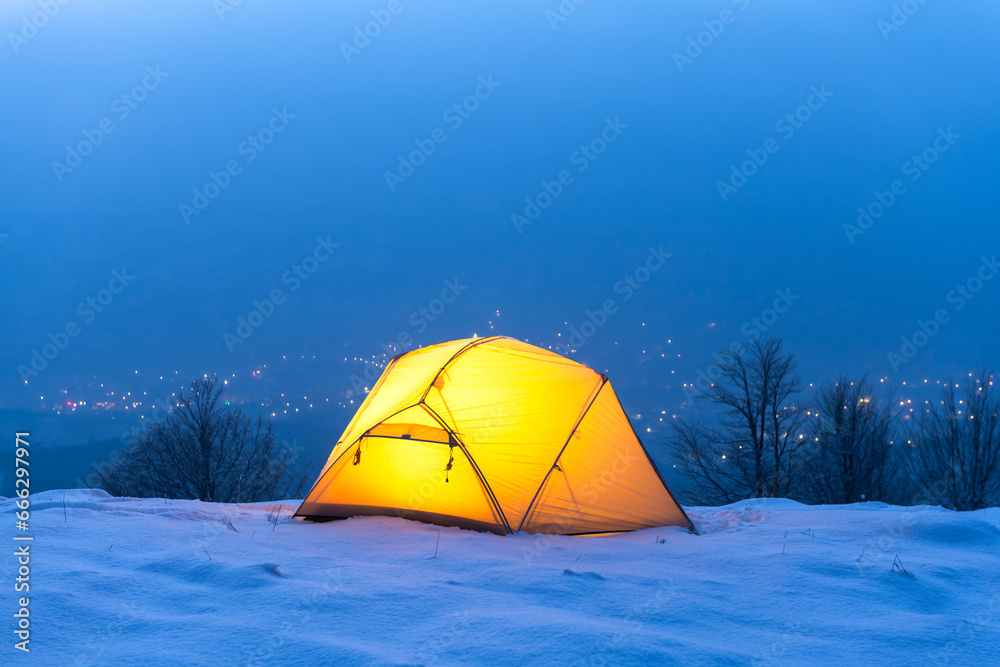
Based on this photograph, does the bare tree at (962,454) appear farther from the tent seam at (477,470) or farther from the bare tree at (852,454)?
the tent seam at (477,470)

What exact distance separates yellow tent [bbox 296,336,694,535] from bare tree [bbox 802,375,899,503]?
67.1 feet

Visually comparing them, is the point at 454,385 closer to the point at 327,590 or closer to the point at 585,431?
the point at 585,431

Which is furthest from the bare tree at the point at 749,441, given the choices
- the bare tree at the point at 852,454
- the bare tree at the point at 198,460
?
the bare tree at the point at 198,460

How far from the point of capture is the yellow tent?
252 inches

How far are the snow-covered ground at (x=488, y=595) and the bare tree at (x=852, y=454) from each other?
20.0 metres

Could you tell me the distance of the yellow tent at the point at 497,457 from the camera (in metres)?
6.39

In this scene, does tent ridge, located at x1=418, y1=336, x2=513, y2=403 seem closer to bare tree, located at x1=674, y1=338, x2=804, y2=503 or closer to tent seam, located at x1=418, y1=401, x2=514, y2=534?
tent seam, located at x1=418, y1=401, x2=514, y2=534

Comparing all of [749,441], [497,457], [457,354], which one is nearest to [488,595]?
[497,457]

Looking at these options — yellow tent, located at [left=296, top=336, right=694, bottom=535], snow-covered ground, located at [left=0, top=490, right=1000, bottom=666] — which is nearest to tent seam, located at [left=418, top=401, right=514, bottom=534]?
A: yellow tent, located at [left=296, top=336, right=694, bottom=535]

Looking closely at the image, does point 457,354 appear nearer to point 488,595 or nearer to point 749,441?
point 488,595

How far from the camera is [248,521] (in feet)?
21.7

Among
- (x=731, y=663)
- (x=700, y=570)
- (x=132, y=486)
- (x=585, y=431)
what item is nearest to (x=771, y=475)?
(x=585, y=431)

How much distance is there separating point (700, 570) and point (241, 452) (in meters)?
24.8

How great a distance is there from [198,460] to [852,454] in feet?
86.7
